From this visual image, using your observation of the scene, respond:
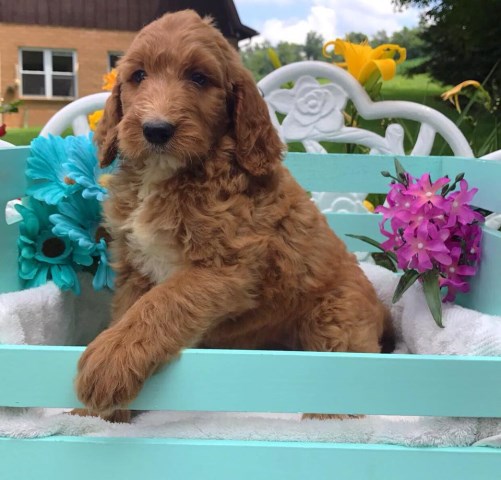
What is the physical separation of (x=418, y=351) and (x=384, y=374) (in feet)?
2.25

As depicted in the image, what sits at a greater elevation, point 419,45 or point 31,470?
point 419,45

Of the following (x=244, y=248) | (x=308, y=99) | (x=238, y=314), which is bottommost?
(x=238, y=314)

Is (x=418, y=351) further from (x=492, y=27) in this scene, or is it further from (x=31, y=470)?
(x=492, y=27)

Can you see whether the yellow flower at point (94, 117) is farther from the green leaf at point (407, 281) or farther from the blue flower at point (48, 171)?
the green leaf at point (407, 281)

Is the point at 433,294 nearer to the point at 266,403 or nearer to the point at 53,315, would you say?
the point at 266,403

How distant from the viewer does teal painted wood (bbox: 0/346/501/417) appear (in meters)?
1.17

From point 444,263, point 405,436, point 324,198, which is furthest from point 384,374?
point 324,198

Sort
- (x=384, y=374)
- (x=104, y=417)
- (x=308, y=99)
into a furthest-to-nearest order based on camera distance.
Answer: (x=308, y=99) < (x=104, y=417) < (x=384, y=374)

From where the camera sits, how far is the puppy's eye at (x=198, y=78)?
144 cm

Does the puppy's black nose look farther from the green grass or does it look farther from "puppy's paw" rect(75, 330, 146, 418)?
the green grass

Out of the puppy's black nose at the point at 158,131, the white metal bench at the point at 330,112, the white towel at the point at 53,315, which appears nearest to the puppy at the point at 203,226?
the puppy's black nose at the point at 158,131

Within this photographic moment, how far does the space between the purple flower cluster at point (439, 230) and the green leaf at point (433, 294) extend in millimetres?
24

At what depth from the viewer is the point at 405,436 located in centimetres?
125

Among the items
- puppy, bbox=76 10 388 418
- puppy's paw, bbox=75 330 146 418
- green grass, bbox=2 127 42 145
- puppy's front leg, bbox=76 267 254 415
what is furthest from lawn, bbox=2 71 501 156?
puppy's paw, bbox=75 330 146 418
